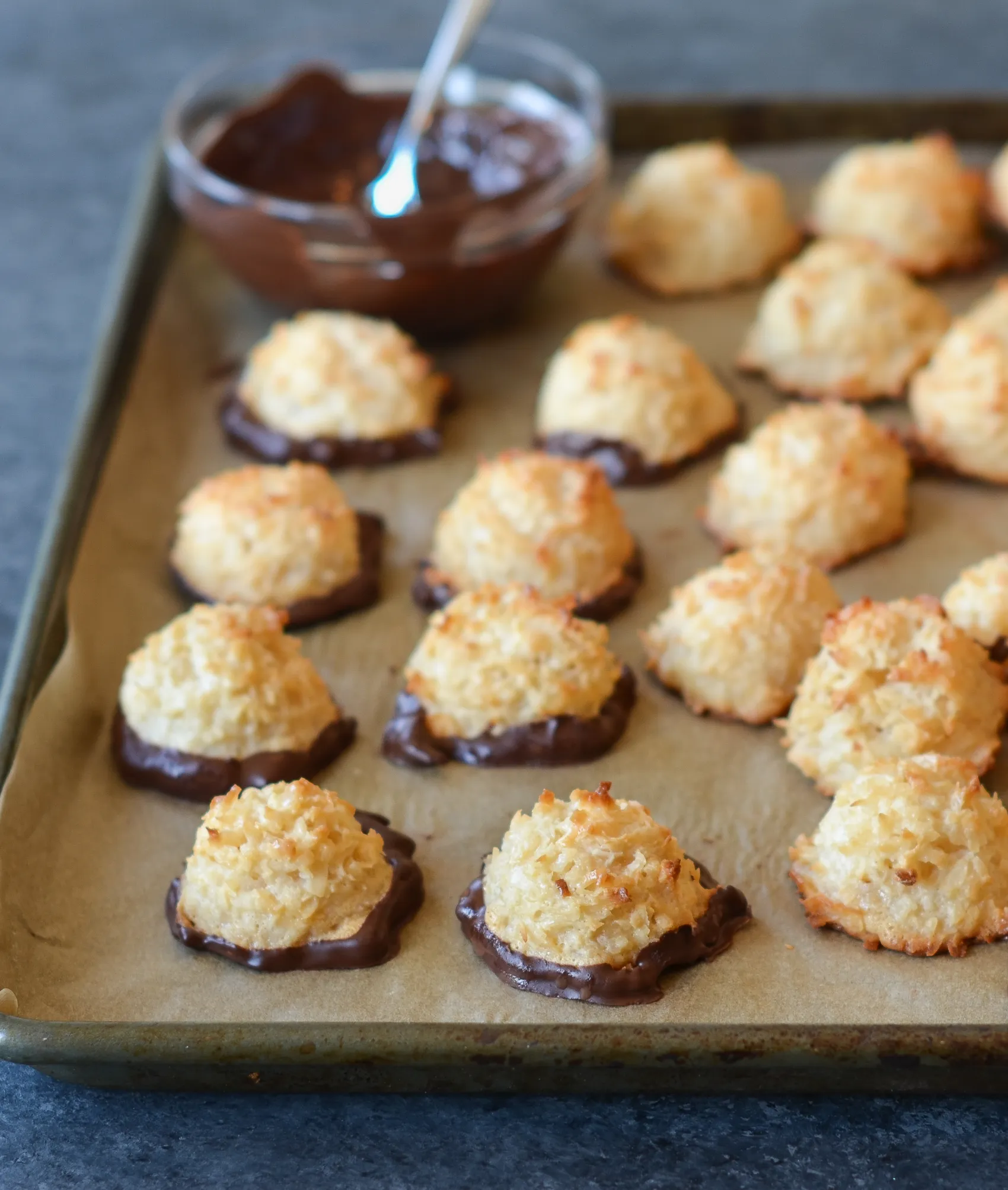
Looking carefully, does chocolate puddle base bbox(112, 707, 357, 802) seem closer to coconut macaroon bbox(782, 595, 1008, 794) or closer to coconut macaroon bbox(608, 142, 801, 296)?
coconut macaroon bbox(782, 595, 1008, 794)

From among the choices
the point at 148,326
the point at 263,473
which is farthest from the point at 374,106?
the point at 263,473

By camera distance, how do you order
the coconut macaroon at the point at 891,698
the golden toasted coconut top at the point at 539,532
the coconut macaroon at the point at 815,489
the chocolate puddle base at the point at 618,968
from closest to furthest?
the chocolate puddle base at the point at 618,968, the coconut macaroon at the point at 891,698, the golden toasted coconut top at the point at 539,532, the coconut macaroon at the point at 815,489

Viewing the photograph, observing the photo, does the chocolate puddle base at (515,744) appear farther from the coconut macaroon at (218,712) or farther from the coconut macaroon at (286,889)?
the coconut macaroon at (286,889)

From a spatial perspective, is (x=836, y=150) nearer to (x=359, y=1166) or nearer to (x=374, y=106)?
(x=374, y=106)

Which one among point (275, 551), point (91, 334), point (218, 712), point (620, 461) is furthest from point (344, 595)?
point (91, 334)

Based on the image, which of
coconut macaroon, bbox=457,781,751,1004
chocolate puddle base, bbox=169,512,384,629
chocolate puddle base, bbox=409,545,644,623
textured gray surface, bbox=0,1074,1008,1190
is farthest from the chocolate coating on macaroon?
textured gray surface, bbox=0,1074,1008,1190

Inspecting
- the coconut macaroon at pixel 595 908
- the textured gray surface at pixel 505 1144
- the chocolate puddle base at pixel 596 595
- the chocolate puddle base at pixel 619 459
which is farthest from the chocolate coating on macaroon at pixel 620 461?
the textured gray surface at pixel 505 1144
